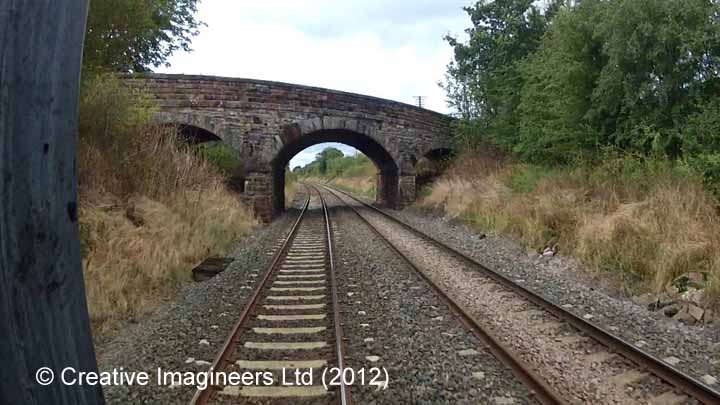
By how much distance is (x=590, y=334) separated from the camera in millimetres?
4145

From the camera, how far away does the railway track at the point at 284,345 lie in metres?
3.08

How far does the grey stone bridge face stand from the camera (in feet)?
48.9

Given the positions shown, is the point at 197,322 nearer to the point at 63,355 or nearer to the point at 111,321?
the point at 111,321

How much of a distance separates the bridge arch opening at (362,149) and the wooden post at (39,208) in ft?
54.1

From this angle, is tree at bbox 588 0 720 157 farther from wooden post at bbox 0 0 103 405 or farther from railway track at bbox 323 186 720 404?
wooden post at bbox 0 0 103 405

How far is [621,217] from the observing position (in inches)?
270

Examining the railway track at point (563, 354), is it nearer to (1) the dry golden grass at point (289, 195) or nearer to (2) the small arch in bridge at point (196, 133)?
(2) the small arch in bridge at point (196, 133)

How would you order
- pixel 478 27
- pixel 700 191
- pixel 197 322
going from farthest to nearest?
pixel 478 27 < pixel 700 191 < pixel 197 322

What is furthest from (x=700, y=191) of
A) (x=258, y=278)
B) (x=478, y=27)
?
(x=478, y=27)

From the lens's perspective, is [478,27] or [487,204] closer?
[487,204]

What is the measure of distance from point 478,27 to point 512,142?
21.6 ft

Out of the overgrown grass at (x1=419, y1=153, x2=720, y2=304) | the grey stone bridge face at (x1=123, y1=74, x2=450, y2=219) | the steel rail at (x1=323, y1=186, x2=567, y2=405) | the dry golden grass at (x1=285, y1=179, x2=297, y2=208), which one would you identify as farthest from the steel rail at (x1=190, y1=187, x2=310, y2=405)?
the dry golden grass at (x1=285, y1=179, x2=297, y2=208)

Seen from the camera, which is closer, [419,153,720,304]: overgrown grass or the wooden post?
the wooden post

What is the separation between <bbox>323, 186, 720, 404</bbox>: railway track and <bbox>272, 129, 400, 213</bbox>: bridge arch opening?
13.0m
